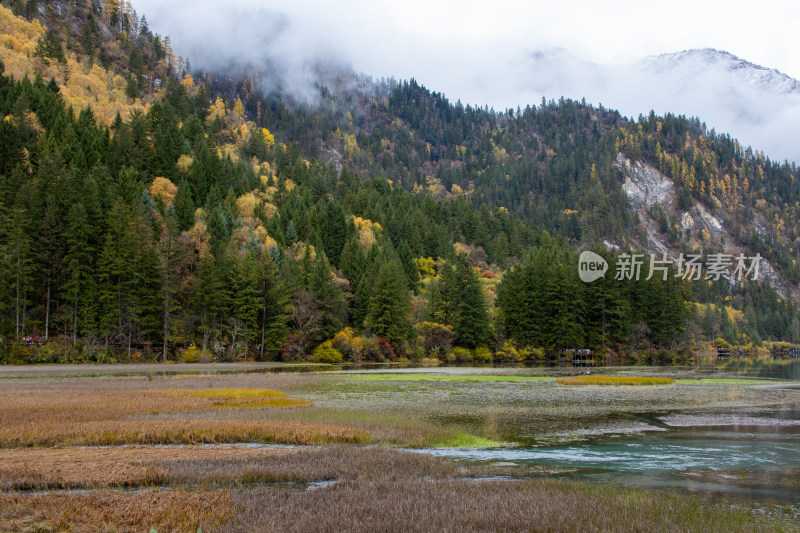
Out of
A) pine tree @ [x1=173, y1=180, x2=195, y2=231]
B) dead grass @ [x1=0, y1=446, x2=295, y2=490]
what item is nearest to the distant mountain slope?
pine tree @ [x1=173, y1=180, x2=195, y2=231]

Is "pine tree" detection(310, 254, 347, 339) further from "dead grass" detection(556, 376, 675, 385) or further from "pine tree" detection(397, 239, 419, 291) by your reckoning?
"dead grass" detection(556, 376, 675, 385)

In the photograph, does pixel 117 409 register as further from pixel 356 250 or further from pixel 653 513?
pixel 356 250

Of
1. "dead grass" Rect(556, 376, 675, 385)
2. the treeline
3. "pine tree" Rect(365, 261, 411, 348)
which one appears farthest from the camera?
"pine tree" Rect(365, 261, 411, 348)

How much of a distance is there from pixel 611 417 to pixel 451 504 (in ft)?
67.7

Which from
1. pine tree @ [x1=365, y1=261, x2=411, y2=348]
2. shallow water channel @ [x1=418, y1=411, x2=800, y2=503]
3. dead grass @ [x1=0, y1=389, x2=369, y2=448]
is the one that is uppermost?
pine tree @ [x1=365, y1=261, x2=411, y2=348]

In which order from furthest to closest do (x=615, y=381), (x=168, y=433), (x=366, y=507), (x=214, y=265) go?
(x=214, y=265) → (x=615, y=381) → (x=168, y=433) → (x=366, y=507)

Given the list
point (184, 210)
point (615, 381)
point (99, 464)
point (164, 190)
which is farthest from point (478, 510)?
point (164, 190)

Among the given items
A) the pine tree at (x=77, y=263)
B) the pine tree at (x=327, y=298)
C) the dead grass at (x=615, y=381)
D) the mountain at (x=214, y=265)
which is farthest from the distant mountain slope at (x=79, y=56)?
the dead grass at (x=615, y=381)

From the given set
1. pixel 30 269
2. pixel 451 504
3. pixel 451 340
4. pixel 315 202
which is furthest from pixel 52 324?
pixel 315 202

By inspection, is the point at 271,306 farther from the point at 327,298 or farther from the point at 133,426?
the point at 133,426

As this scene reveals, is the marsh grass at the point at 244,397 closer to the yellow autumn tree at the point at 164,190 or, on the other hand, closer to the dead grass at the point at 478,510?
the dead grass at the point at 478,510

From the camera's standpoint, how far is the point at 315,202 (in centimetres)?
16212

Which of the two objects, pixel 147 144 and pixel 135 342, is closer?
pixel 135 342

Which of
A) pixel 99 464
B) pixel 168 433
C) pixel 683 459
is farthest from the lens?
pixel 168 433
